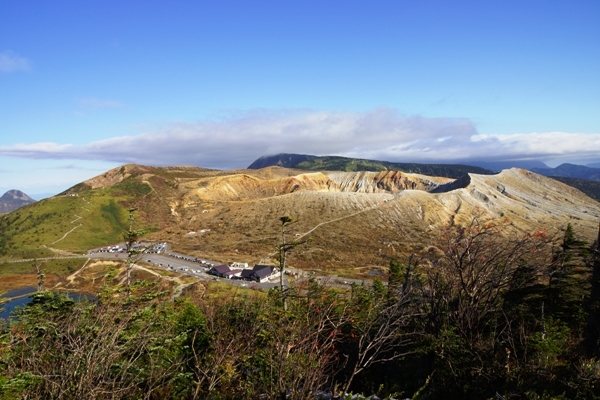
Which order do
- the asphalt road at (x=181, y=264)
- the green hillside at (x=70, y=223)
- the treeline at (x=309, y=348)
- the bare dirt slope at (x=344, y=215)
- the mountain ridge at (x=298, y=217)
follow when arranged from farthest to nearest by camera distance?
the green hillside at (x=70, y=223), the mountain ridge at (x=298, y=217), the bare dirt slope at (x=344, y=215), the asphalt road at (x=181, y=264), the treeline at (x=309, y=348)

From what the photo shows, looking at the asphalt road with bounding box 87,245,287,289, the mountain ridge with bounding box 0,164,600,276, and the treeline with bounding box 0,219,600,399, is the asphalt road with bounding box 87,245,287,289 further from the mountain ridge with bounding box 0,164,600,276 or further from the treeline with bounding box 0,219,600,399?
the treeline with bounding box 0,219,600,399

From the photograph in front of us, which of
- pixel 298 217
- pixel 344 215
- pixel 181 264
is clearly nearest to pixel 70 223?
pixel 181 264

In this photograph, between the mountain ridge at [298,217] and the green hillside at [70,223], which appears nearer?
the mountain ridge at [298,217]

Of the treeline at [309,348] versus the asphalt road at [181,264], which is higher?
the treeline at [309,348]

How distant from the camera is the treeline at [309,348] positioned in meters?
6.93

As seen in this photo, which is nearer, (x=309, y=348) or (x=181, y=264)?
(x=309, y=348)

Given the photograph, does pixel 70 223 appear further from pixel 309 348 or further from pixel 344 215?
pixel 309 348

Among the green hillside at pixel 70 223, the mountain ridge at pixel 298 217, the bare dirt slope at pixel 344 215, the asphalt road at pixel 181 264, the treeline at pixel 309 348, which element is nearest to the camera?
the treeline at pixel 309 348

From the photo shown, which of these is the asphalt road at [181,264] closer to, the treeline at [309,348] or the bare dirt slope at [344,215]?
the bare dirt slope at [344,215]

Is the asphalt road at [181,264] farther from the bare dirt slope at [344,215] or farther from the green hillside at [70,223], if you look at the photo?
the green hillside at [70,223]

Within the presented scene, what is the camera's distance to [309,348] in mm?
10055

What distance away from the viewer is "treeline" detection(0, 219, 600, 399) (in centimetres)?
693

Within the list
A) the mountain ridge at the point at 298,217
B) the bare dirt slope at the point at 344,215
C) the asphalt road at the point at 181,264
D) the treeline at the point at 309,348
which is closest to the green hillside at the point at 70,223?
the mountain ridge at the point at 298,217

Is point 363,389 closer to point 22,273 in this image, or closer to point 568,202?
point 22,273
